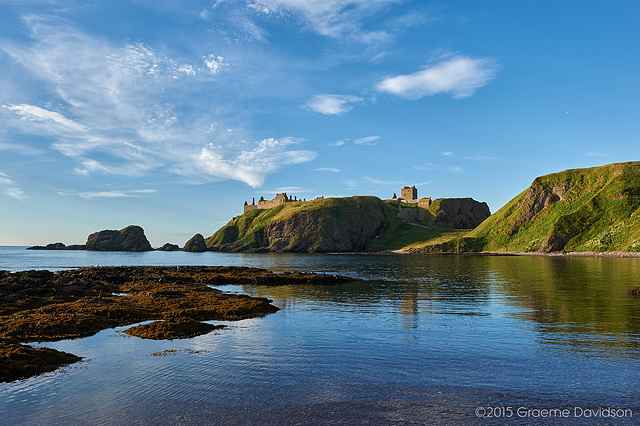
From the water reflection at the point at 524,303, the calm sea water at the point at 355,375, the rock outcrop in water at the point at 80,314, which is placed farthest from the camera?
the water reflection at the point at 524,303

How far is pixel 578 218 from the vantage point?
161125 mm

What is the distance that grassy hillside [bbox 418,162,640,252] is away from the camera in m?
145

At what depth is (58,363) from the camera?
1819cm

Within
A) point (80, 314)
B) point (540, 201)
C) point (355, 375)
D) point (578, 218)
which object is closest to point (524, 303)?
point (355, 375)

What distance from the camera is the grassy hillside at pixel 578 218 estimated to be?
475ft

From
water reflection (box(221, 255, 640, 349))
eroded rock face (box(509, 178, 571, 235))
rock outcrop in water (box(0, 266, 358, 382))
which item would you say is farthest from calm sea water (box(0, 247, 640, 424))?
eroded rock face (box(509, 178, 571, 235))

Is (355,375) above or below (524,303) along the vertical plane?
above

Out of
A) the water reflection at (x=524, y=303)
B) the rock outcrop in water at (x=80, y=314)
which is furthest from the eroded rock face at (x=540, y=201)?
the rock outcrop in water at (x=80, y=314)

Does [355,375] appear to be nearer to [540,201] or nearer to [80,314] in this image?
[80,314]

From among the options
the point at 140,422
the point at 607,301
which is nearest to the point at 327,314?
the point at 140,422

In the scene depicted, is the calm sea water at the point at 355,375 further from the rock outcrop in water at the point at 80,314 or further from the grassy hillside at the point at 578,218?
the grassy hillside at the point at 578,218

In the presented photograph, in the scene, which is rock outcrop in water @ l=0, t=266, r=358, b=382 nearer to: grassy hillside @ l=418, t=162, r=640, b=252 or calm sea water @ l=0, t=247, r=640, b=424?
calm sea water @ l=0, t=247, r=640, b=424

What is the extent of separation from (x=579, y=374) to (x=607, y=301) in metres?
26.9

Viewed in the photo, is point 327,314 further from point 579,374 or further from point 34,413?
point 34,413
